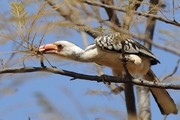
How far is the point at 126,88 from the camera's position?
4.95 metres

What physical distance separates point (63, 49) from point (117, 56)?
20.4 inches

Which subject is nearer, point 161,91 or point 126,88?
point 161,91

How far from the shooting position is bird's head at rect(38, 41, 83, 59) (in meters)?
3.74

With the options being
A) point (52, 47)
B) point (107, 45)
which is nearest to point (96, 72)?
point (107, 45)

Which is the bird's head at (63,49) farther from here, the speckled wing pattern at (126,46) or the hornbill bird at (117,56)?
the speckled wing pattern at (126,46)

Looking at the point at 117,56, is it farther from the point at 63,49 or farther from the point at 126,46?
the point at 63,49

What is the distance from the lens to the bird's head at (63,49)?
3.74 m

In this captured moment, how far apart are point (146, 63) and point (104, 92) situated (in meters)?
0.78

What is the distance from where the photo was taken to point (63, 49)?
380 centimetres

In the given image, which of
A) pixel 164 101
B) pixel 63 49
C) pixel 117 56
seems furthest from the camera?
pixel 164 101

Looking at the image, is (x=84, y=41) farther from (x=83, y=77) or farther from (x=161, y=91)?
(x=83, y=77)

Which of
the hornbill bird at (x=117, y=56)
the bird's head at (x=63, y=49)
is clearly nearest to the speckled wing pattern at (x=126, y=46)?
the hornbill bird at (x=117, y=56)

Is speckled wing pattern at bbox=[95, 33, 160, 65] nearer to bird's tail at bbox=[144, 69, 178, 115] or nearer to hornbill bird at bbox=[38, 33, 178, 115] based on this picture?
hornbill bird at bbox=[38, 33, 178, 115]

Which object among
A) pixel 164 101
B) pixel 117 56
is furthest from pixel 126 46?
pixel 164 101
